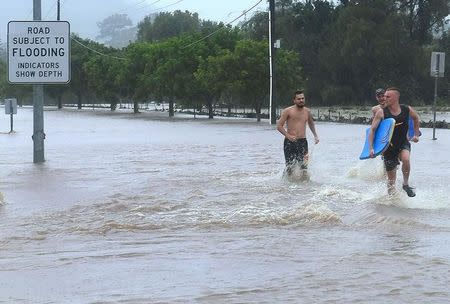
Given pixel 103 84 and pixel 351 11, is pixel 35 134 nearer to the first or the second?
pixel 351 11

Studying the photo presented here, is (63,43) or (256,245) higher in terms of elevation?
(63,43)

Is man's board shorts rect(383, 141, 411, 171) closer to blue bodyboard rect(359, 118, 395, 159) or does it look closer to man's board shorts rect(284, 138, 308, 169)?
blue bodyboard rect(359, 118, 395, 159)

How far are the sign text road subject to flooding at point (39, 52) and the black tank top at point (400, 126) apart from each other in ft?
29.8

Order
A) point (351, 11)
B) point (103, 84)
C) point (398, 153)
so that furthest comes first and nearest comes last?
point (103, 84), point (351, 11), point (398, 153)

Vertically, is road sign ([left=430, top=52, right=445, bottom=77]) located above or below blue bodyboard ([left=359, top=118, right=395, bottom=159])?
above

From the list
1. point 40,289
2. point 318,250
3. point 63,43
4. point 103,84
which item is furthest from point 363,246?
point 103,84

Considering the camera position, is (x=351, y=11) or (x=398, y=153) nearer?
(x=398, y=153)

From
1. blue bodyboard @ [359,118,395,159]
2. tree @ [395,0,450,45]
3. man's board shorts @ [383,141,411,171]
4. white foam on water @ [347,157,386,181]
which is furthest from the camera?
tree @ [395,0,450,45]

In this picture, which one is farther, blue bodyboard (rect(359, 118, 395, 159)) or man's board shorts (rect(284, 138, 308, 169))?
man's board shorts (rect(284, 138, 308, 169))

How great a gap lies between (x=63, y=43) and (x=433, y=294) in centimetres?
1332

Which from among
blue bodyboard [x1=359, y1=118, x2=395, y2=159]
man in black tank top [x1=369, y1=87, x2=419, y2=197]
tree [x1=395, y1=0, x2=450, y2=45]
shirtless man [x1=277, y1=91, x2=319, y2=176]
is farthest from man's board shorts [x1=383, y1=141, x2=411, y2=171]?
tree [x1=395, y1=0, x2=450, y2=45]

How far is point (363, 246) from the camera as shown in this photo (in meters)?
7.82

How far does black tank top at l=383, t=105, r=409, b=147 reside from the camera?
35.5ft

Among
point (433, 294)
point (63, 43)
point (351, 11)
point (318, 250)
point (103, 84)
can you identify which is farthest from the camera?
point (103, 84)
